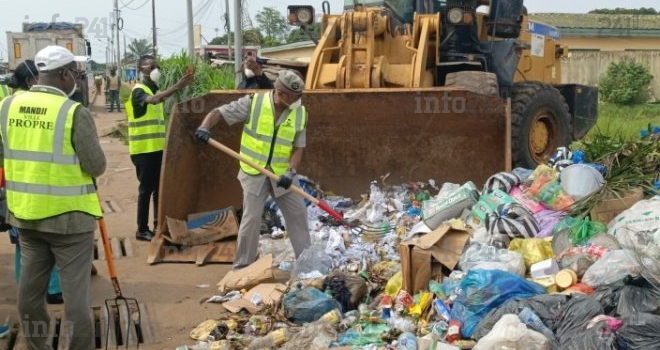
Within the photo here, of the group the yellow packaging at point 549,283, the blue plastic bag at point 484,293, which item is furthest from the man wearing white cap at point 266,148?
the yellow packaging at point 549,283

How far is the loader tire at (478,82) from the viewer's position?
6.93 m

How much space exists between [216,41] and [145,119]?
5051 centimetres

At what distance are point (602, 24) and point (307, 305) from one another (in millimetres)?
33036

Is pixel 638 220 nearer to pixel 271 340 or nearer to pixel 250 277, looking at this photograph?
pixel 271 340

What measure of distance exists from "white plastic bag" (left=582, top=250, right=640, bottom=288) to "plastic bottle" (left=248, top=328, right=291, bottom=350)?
5.63 feet

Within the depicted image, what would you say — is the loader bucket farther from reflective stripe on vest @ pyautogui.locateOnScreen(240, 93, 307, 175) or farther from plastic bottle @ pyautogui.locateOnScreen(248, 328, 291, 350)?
plastic bottle @ pyautogui.locateOnScreen(248, 328, 291, 350)

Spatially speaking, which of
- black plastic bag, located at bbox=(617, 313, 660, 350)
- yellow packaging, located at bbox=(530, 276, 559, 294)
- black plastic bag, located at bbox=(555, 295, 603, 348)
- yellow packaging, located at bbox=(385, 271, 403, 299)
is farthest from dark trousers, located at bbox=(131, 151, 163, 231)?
black plastic bag, located at bbox=(617, 313, 660, 350)

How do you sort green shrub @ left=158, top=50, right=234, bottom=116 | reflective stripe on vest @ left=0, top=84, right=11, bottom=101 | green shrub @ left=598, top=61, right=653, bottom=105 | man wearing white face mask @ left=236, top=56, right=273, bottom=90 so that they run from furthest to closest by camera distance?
1. green shrub @ left=598, top=61, right=653, bottom=105
2. green shrub @ left=158, top=50, right=234, bottom=116
3. man wearing white face mask @ left=236, top=56, right=273, bottom=90
4. reflective stripe on vest @ left=0, top=84, right=11, bottom=101

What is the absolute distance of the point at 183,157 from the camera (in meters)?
6.45

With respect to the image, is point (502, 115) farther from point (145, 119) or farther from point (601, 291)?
point (145, 119)

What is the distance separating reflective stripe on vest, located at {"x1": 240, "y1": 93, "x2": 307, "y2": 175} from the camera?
18.3 feet

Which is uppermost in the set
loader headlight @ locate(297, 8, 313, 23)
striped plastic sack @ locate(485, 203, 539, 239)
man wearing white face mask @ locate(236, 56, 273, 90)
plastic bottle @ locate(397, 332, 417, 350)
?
loader headlight @ locate(297, 8, 313, 23)

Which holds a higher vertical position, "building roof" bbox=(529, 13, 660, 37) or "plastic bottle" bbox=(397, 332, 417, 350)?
"building roof" bbox=(529, 13, 660, 37)

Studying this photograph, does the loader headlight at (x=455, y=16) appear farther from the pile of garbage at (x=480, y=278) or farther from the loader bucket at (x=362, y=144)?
the pile of garbage at (x=480, y=278)
